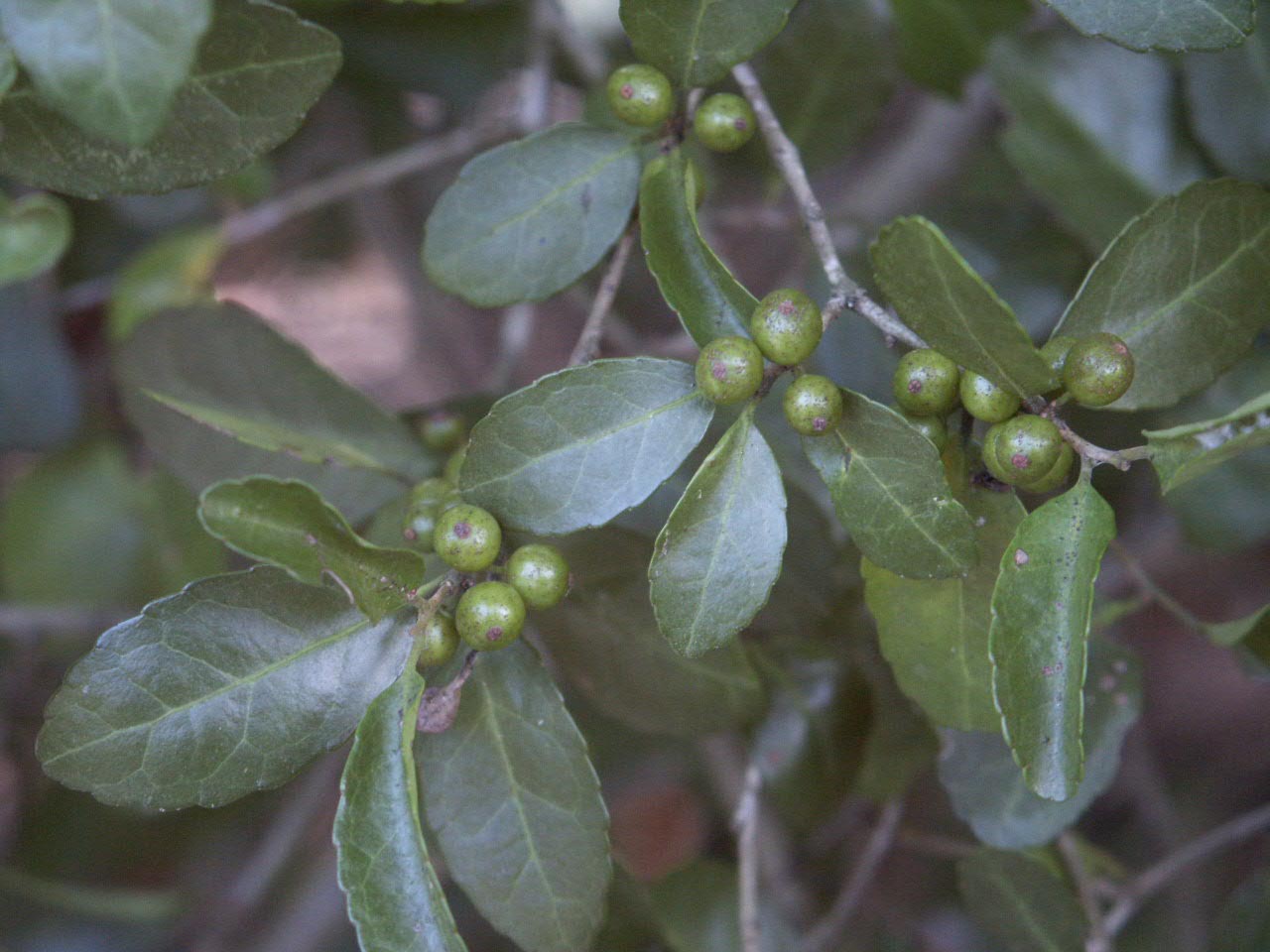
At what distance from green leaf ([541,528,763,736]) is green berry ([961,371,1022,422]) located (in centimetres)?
35

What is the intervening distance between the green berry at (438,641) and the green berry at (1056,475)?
43cm

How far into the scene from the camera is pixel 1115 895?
1.36 meters

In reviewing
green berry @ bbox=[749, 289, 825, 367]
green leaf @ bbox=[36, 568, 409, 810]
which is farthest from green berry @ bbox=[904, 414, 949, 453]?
green leaf @ bbox=[36, 568, 409, 810]

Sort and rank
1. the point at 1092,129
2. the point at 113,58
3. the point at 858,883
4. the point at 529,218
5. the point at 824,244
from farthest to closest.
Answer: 1. the point at 858,883
2. the point at 1092,129
3. the point at 529,218
4. the point at 824,244
5. the point at 113,58

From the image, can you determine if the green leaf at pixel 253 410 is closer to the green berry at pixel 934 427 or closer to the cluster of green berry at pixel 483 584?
the cluster of green berry at pixel 483 584

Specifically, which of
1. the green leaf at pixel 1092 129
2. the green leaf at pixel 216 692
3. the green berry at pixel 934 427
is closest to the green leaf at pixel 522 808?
the green leaf at pixel 216 692

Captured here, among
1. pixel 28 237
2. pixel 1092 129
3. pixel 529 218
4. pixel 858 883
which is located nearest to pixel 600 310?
pixel 529 218

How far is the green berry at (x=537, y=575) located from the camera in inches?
33.2

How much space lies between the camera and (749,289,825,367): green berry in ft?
2.59

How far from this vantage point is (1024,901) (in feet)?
4.01

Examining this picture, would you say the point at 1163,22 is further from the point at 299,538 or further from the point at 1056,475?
the point at 299,538

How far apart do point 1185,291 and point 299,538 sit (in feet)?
2.25

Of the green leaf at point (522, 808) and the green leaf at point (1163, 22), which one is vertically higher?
the green leaf at point (1163, 22)

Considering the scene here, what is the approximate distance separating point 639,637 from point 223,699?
39cm
